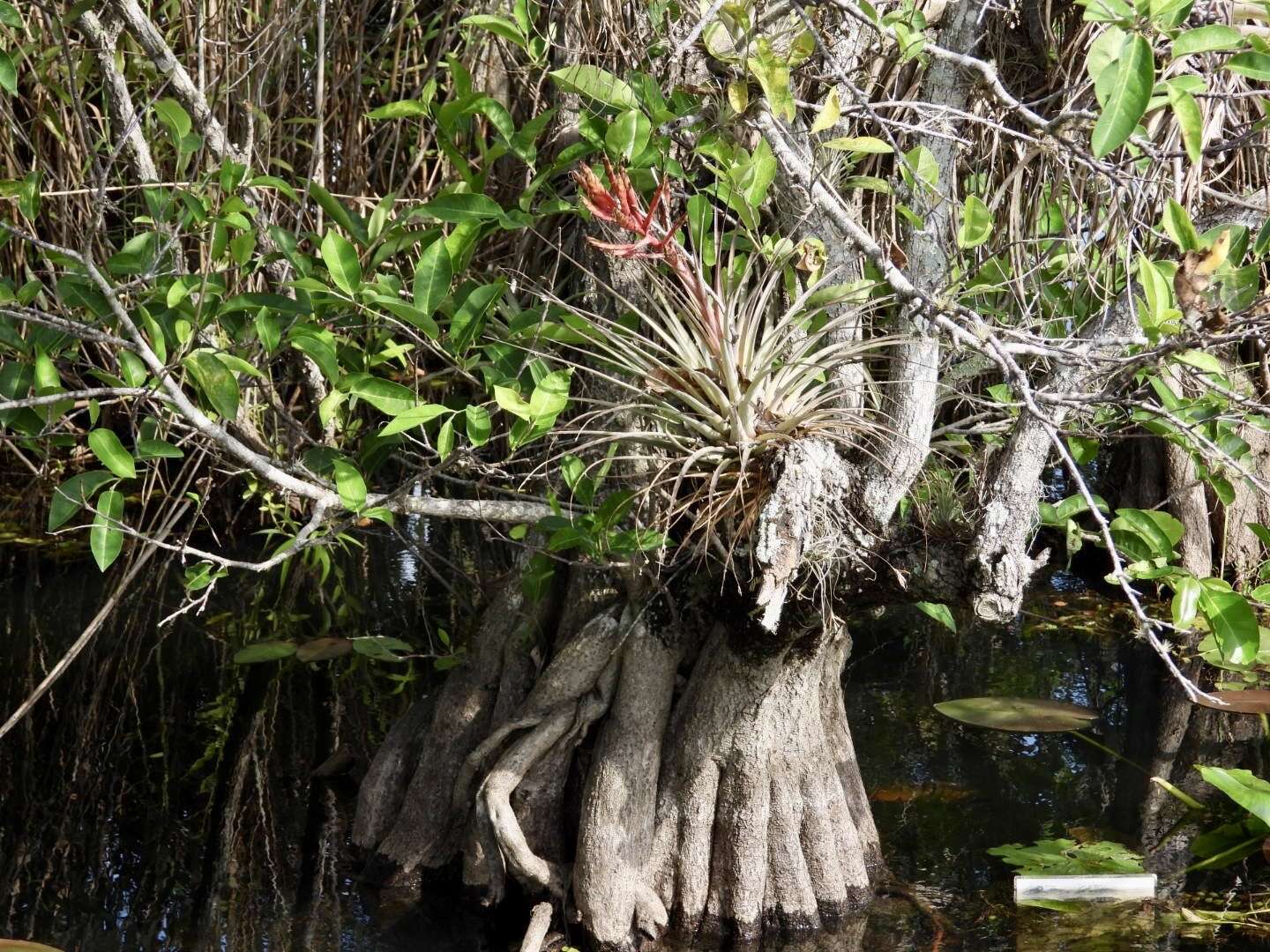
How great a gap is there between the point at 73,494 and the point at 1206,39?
210 cm

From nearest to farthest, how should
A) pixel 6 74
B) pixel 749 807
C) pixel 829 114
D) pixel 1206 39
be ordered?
pixel 1206 39
pixel 829 114
pixel 6 74
pixel 749 807

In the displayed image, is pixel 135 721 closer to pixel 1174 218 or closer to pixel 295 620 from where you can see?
pixel 295 620

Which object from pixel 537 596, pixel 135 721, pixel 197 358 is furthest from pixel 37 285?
pixel 135 721

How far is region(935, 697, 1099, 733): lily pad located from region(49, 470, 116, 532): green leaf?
2572 mm

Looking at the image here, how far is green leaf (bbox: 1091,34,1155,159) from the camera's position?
66.4 inches

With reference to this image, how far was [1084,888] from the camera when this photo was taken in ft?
10.3

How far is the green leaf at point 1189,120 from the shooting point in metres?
1.87

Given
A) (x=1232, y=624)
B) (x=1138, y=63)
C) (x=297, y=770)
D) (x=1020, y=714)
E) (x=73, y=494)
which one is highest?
(x=1138, y=63)

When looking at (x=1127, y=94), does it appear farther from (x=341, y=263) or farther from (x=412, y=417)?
(x=341, y=263)

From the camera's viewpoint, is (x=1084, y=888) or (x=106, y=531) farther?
(x=1084, y=888)

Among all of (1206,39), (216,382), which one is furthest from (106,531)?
(1206,39)

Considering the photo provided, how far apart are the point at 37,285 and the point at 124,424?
3.56m

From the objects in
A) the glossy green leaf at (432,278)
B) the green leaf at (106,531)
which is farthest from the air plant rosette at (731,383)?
the green leaf at (106,531)

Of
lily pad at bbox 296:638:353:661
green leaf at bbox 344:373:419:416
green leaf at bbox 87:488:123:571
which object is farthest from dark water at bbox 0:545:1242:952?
green leaf at bbox 344:373:419:416
